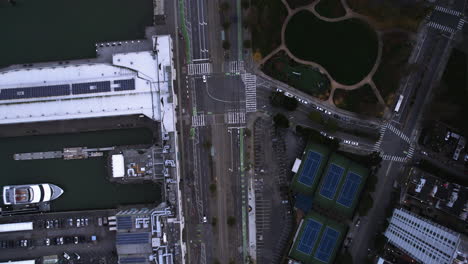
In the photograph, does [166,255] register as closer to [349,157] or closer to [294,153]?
Result: [294,153]

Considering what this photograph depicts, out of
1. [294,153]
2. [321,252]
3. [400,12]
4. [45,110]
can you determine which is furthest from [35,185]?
[400,12]

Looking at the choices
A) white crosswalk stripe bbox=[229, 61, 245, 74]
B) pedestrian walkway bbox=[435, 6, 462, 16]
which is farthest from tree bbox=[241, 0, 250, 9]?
pedestrian walkway bbox=[435, 6, 462, 16]

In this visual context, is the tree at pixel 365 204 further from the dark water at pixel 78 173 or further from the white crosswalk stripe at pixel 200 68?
the dark water at pixel 78 173

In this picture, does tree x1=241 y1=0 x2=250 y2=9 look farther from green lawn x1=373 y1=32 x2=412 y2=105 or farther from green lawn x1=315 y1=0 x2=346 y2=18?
green lawn x1=373 y1=32 x2=412 y2=105

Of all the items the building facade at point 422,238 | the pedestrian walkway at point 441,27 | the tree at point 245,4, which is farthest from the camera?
the tree at point 245,4

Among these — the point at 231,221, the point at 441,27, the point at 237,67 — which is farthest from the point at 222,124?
the point at 441,27

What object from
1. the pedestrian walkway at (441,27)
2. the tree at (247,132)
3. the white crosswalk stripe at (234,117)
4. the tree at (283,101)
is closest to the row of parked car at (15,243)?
the white crosswalk stripe at (234,117)

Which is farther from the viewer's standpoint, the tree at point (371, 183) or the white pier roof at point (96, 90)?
the white pier roof at point (96, 90)
